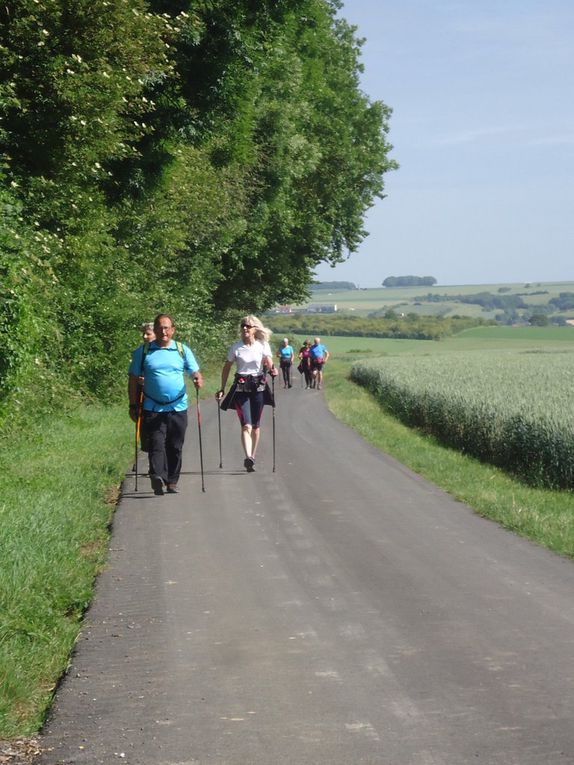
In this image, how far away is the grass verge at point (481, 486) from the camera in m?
11.9

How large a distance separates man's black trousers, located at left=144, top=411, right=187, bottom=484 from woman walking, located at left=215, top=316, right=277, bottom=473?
6.22 feet

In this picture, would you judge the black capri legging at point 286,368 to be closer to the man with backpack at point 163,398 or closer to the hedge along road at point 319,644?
the man with backpack at point 163,398

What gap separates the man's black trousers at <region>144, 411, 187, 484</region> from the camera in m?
13.8

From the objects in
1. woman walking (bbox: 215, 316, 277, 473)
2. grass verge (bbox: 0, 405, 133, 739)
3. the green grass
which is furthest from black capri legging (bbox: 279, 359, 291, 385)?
woman walking (bbox: 215, 316, 277, 473)

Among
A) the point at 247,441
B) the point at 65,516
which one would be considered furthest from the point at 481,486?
the point at 65,516

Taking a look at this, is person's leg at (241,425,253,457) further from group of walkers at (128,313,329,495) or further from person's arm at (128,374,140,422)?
person's arm at (128,374,140,422)

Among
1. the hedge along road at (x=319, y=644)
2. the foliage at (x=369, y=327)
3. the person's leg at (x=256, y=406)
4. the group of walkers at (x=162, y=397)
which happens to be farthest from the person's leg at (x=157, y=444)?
the foliage at (x=369, y=327)

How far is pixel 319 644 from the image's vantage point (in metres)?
7.18

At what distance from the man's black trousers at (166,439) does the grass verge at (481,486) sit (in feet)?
11.2

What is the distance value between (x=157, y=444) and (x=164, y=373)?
Result: 82 cm

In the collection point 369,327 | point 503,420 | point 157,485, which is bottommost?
point 369,327

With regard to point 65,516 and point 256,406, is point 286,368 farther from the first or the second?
point 65,516

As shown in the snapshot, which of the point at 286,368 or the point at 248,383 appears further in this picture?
the point at 286,368

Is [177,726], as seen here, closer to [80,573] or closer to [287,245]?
[80,573]
